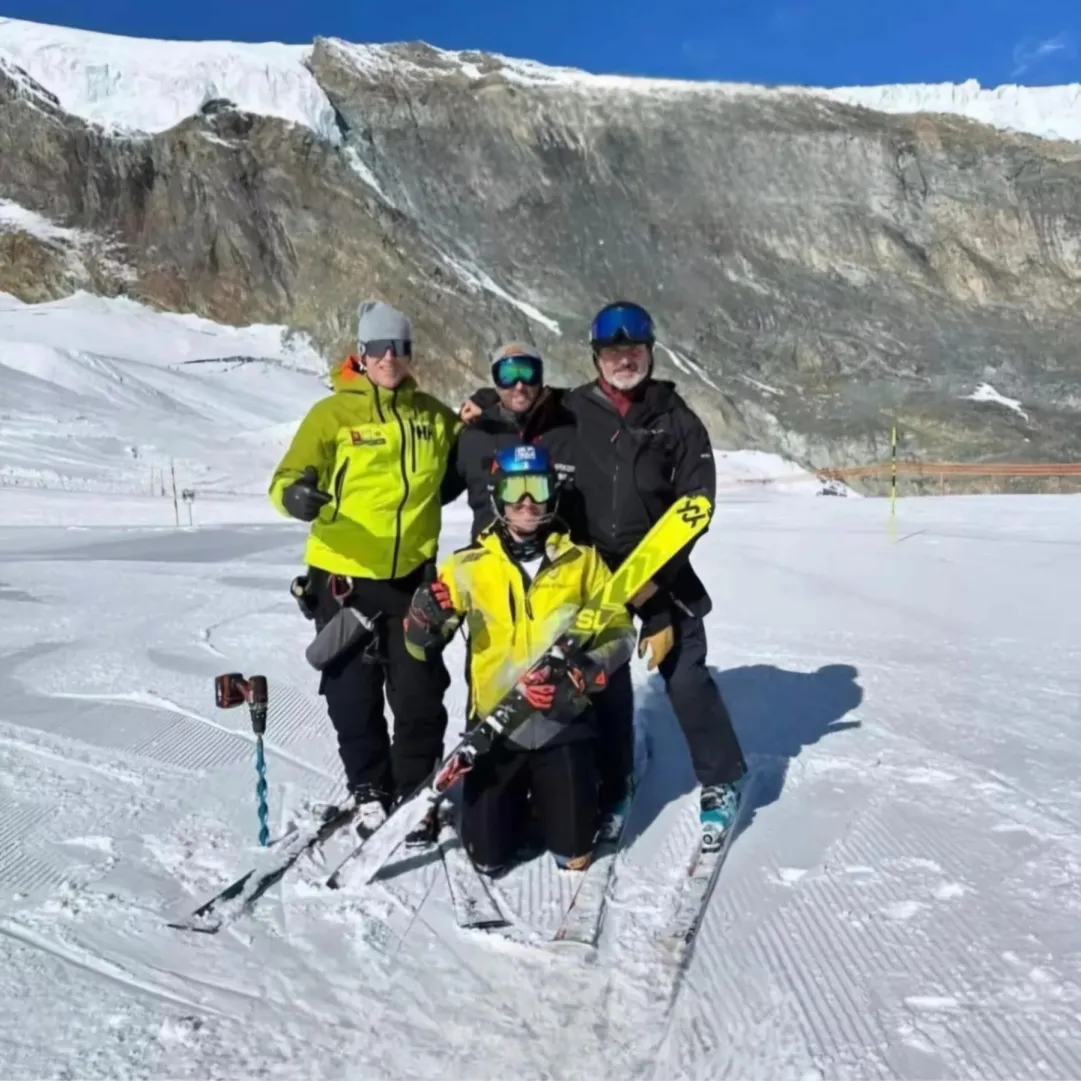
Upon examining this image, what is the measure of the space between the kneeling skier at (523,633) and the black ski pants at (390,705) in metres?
0.26

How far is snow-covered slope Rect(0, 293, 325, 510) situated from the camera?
23625mm

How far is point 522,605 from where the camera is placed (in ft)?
11.7

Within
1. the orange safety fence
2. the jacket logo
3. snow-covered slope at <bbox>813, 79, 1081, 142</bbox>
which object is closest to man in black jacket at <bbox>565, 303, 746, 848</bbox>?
the jacket logo

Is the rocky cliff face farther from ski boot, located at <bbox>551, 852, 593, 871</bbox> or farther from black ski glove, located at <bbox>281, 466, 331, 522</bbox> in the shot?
ski boot, located at <bbox>551, 852, 593, 871</bbox>

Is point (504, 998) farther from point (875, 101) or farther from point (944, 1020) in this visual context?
point (875, 101)

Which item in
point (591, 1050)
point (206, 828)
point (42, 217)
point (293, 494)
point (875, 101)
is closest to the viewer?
point (591, 1050)

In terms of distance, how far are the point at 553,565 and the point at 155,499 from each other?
17248 millimetres

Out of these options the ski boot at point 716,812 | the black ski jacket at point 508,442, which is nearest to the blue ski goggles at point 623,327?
the black ski jacket at point 508,442

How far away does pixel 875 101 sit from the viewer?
7212 centimetres

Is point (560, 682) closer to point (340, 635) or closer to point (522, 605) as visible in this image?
point (522, 605)

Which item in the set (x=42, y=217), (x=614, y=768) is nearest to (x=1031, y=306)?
(x=42, y=217)

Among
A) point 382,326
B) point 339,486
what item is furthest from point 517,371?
point 339,486

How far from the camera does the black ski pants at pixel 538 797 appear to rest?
358cm

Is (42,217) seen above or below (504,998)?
above
